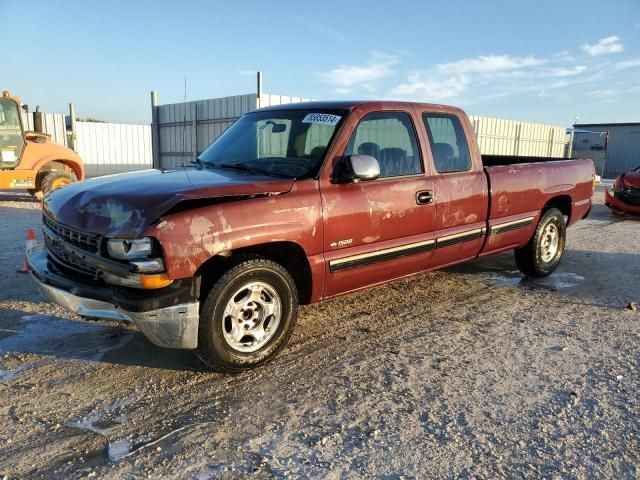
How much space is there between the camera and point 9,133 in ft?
37.5

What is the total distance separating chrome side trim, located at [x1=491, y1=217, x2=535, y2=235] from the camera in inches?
208

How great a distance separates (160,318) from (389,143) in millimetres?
2469

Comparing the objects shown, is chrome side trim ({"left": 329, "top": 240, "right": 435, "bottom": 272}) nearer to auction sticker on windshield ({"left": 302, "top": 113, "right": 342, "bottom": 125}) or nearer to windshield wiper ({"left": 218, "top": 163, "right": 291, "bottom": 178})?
windshield wiper ({"left": 218, "top": 163, "right": 291, "bottom": 178})

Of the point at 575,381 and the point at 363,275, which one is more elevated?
the point at 363,275

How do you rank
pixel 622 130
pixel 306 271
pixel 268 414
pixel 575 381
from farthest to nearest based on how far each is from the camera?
pixel 622 130 < pixel 306 271 < pixel 575 381 < pixel 268 414

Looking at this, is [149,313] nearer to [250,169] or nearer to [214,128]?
[250,169]

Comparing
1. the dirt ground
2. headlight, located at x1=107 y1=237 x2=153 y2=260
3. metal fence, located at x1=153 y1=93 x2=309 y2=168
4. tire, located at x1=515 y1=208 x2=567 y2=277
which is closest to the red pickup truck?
headlight, located at x1=107 y1=237 x2=153 y2=260

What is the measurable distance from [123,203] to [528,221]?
446 cm

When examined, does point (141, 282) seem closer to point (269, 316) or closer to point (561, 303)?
point (269, 316)

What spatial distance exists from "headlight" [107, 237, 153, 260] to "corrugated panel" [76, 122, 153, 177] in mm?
22942

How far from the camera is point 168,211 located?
3090 mm

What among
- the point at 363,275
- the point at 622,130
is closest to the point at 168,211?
the point at 363,275

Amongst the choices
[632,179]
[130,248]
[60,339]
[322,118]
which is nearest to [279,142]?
[322,118]

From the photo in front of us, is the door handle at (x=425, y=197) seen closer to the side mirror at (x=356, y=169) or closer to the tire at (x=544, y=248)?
the side mirror at (x=356, y=169)
